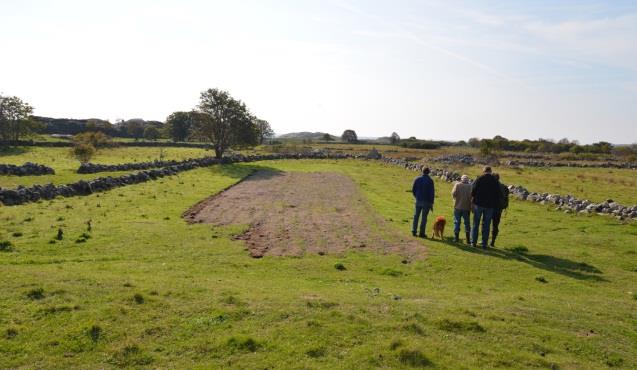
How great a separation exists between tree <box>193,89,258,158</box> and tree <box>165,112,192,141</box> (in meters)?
48.1

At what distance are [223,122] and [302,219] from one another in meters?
43.5

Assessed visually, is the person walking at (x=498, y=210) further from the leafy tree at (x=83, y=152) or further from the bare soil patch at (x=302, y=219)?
the leafy tree at (x=83, y=152)

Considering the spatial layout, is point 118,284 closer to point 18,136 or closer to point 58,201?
point 58,201

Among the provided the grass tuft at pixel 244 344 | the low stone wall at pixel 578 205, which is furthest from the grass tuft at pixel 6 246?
the low stone wall at pixel 578 205

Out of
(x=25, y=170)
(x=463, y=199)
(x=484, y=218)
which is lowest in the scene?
(x=25, y=170)

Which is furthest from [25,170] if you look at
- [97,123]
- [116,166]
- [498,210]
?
[97,123]

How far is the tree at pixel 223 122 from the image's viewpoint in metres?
63.8

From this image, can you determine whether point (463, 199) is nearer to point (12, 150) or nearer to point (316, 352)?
point (316, 352)

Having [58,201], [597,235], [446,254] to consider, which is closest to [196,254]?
[446,254]

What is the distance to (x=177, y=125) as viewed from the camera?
367 feet

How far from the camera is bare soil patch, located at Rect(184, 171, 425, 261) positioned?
1825 centimetres

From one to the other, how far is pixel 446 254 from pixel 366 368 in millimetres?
9530

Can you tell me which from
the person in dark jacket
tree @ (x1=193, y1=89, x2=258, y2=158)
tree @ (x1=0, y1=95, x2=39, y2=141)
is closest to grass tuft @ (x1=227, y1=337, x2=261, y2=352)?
the person in dark jacket

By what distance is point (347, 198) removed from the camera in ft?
109
